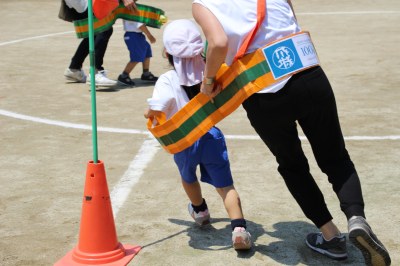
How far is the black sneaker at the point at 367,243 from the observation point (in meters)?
4.04

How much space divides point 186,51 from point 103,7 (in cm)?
495

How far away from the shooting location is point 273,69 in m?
4.12

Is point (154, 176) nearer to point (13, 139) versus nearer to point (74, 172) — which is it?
point (74, 172)

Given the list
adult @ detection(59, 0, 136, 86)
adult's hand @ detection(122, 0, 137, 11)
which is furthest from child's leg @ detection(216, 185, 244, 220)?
adult's hand @ detection(122, 0, 137, 11)

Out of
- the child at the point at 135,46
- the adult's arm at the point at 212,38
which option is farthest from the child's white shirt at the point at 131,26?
the adult's arm at the point at 212,38

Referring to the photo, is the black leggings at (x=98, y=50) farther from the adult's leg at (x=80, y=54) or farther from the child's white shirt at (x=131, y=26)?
the child's white shirt at (x=131, y=26)

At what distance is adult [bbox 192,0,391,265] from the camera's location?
408 cm

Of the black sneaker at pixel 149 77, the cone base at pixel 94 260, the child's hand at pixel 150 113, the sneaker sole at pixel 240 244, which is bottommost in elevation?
the black sneaker at pixel 149 77

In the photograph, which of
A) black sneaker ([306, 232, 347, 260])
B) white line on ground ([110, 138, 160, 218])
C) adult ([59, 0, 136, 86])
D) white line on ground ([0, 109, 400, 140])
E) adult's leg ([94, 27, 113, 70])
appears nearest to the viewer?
Result: black sneaker ([306, 232, 347, 260])

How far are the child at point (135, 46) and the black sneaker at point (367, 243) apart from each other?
6.08 metres

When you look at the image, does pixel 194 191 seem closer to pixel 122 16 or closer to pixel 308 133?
pixel 308 133

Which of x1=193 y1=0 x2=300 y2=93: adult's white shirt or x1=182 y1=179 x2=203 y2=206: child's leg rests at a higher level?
x1=193 y1=0 x2=300 y2=93: adult's white shirt

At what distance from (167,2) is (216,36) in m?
14.3

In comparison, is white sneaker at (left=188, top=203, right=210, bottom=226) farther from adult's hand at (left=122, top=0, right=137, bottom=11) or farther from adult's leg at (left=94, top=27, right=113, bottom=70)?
adult's leg at (left=94, top=27, right=113, bottom=70)
